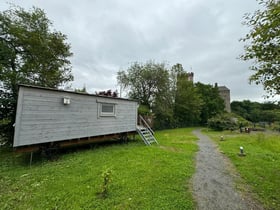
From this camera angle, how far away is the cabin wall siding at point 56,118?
15.3 feet

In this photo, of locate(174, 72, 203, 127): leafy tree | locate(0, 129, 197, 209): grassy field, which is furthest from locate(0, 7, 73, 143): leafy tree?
locate(174, 72, 203, 127): leafy tree

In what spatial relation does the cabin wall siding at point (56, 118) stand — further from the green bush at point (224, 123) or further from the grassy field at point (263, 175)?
the green bush at point (224, 123)

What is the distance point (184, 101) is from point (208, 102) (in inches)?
336

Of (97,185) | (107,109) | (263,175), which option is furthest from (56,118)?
(263,175)

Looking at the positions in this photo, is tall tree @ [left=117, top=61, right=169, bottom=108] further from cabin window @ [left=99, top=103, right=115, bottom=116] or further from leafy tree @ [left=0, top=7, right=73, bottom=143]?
cabin window @ [left=99, top=103, right=115, bottom=116]

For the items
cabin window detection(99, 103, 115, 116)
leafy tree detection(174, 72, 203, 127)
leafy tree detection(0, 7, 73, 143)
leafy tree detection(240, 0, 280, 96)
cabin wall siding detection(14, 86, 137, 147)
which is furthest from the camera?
leafy tree detection(174, 72, 203, 127)

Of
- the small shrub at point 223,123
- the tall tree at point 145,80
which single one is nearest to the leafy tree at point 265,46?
the tall tree at point 145,80

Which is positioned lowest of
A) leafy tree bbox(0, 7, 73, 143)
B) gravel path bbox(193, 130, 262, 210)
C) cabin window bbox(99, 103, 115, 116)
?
gravel path bbox(193, 130, 262, 210)

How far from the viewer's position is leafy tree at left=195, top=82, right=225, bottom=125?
2778 centimetres

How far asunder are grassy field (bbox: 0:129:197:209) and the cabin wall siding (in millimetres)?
1088

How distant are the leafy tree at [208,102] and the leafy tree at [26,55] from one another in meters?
24.2

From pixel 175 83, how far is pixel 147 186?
758 inches

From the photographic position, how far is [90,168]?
449 centimetres

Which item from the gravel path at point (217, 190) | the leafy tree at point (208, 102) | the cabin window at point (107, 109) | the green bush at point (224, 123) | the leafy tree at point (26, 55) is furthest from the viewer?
the leafy tree at point (208, 102)
